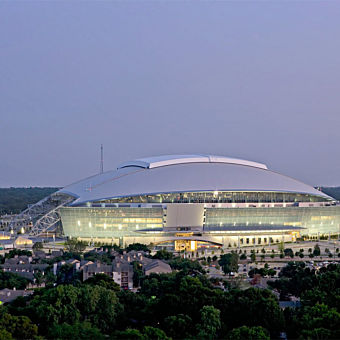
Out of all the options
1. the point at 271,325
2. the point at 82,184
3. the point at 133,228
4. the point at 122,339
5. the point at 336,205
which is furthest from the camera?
the point at 82,184

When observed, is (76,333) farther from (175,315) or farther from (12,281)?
(12,281)

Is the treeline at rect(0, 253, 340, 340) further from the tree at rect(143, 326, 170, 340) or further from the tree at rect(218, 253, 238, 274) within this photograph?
the tree at rect(218, 253, 238, 274)

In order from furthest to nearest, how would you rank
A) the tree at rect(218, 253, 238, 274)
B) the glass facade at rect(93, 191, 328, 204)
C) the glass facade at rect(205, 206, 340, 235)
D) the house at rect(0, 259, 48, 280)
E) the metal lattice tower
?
the metal lattice tower < the glass facade at rect(93, 191, 328, 204) < the glass facade at rect(205, 206, 340, 235) < the tree at rect(218, 253, 238, 274) < the house at rect(0, 259, 48, 280)

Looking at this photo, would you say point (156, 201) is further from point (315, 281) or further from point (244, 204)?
point (315, 281)

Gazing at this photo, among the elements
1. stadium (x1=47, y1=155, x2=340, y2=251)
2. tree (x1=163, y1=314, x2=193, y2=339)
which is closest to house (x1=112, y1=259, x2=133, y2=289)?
tree (x1=163, y1=314, x2=193, y2=339)

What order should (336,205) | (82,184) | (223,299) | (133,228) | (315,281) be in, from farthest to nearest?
1. (82,184)
2. (336,205)
3. (133,228)
4. (315,281)
5. (223,299)

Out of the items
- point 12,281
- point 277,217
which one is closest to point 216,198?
point 277,217

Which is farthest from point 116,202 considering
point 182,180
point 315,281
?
point 315,281
